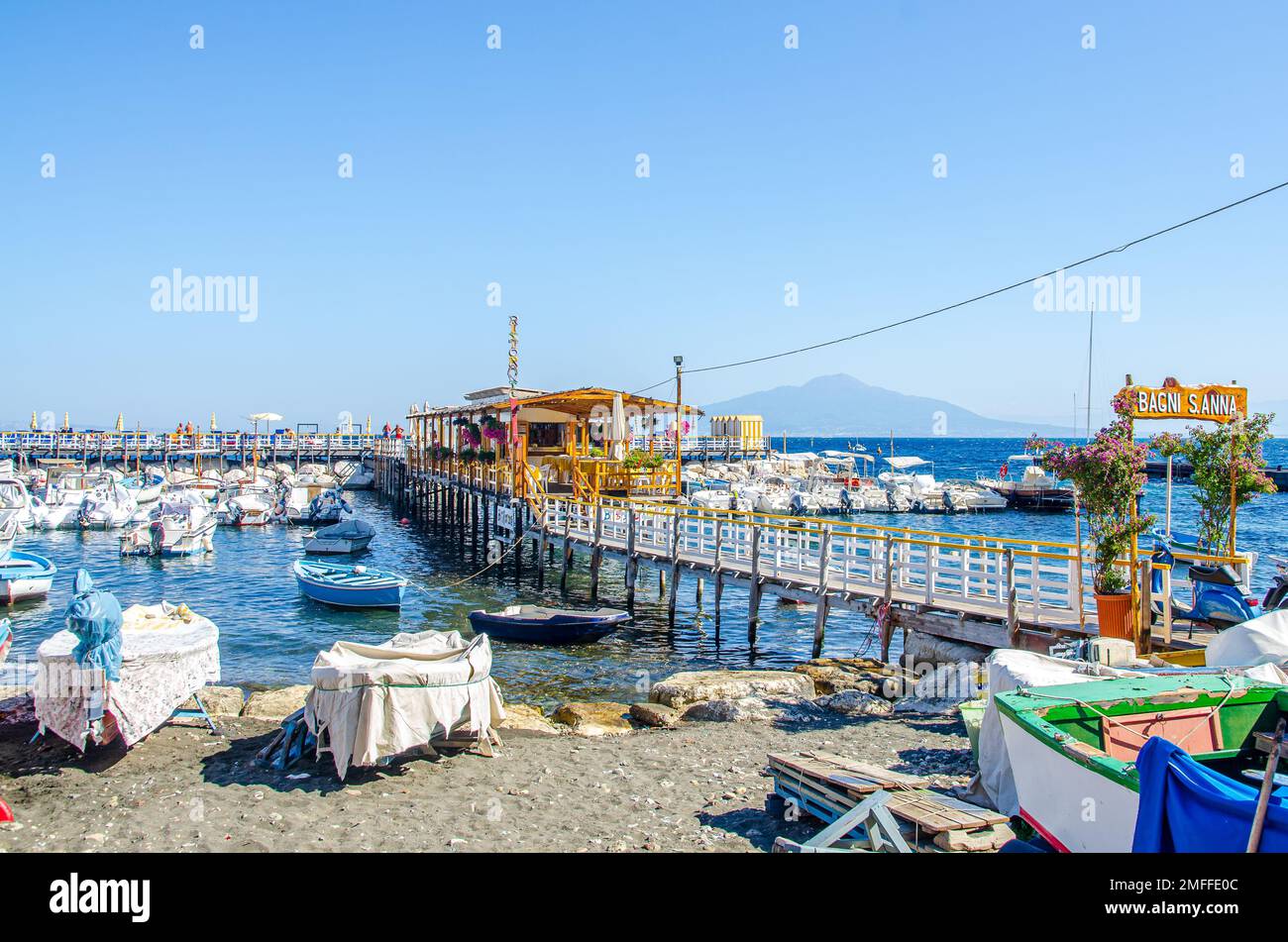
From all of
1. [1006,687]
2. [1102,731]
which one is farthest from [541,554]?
[1102,731]

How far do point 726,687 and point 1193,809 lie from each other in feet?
33.3

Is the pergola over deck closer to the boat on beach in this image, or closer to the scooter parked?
the scooter parked

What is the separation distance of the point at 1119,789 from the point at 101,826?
9712mm

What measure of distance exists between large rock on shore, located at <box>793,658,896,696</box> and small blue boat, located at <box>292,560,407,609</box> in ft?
44.5

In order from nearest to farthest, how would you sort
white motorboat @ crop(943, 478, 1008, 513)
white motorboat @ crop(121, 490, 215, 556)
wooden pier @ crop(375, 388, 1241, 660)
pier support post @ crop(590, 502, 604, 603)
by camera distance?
1. wooden pier @ crop(375, 388, 1241, 660)
2. pier support post @ crop(590, 502, 604, 603)
3. white motorboat @ crop(121, 490, 215, 556)
4. white motorboat @ crop(943, 478, 1008, 513)

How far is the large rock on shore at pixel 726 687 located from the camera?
14.7 m

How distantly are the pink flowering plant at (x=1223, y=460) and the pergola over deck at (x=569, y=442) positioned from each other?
16.6 meters

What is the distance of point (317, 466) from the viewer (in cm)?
7781

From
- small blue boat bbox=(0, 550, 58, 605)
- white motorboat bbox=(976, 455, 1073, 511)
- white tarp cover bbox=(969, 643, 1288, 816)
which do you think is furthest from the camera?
white motorboat bbox=(976, 455, 1073, 511)

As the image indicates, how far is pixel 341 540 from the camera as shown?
1508 inches

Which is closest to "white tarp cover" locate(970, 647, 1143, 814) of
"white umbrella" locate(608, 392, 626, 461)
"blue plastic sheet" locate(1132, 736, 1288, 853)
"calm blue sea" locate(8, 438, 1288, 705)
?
"blue plastic sheet" locate(1132, 736, 1288, 853)

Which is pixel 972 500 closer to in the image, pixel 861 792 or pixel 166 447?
pixel 861 792

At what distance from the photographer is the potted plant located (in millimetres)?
12445

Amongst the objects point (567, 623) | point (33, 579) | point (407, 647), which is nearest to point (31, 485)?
point (33, 579)
